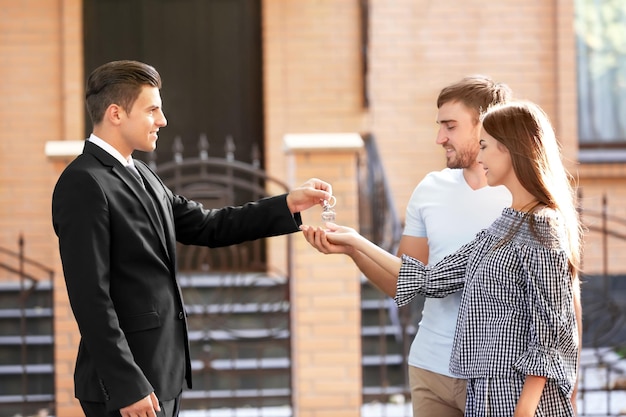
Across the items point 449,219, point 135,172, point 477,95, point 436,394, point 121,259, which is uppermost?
point 477,95

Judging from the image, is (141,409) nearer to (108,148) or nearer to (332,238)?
(108,148)

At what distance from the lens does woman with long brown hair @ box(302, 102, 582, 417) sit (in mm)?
2631

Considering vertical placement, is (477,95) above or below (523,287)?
above

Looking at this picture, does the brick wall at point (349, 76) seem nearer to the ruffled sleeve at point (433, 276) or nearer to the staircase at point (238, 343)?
the staircase at point (238, 343)

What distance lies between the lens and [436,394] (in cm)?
318

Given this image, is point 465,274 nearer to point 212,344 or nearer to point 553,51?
point 212,344

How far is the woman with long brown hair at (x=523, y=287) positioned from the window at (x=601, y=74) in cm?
644

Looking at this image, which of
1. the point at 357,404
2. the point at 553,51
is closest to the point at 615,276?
the point at 553,51

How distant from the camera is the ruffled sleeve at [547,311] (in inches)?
103

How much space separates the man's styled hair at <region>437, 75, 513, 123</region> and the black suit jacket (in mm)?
953

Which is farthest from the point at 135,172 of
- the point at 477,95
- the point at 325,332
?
the point at 325,332

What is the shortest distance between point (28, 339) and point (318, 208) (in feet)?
8.52

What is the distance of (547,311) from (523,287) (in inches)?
3.8

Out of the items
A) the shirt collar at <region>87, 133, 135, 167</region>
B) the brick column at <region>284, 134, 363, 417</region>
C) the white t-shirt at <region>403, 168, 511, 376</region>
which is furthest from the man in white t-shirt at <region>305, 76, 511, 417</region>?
the brick column at <region>284, 134, 363, 417</region>
